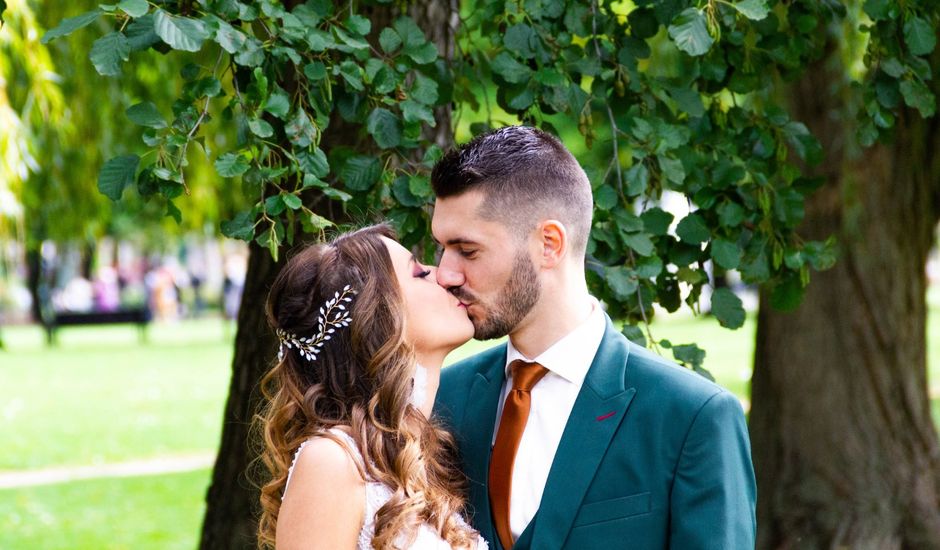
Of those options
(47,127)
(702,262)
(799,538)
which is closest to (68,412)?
(47,127)

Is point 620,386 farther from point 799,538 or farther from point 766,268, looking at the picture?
point 799,538

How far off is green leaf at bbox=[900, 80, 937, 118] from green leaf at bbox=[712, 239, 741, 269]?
2.22 feet

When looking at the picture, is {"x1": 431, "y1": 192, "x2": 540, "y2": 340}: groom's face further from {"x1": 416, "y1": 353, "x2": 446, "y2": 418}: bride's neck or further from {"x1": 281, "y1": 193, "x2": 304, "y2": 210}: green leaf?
{"x1": 281, "y1": 193, "x2": 304, "y2": 210}: green leaf

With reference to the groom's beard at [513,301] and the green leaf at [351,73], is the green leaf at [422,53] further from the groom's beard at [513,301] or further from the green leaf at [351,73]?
the groom's beard at [513,301]

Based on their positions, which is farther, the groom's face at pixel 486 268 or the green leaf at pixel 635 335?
the green leaf at pixel 635 335

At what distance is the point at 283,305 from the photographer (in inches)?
110

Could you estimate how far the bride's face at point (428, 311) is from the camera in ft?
8.84

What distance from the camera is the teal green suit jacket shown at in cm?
239

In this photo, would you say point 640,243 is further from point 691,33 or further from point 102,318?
point 102,318

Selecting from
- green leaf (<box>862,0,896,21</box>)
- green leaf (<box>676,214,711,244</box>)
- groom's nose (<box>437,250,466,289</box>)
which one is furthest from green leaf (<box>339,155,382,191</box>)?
green leaf (<box>862,0,896,21</box>)

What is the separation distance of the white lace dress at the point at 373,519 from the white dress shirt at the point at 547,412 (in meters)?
0.14

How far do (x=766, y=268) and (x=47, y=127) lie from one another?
17.0ft

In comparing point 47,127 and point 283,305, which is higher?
point 47,127

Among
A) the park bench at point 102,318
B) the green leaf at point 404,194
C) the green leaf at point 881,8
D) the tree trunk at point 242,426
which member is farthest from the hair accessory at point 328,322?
the park bench at point 102,318
